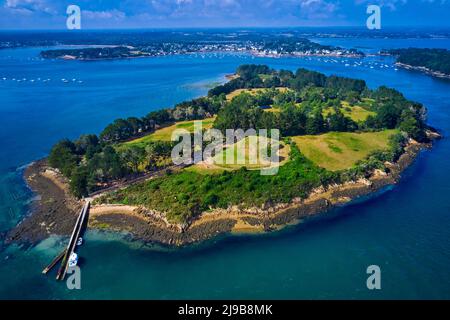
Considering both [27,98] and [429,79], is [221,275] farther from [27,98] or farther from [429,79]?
[429,79]

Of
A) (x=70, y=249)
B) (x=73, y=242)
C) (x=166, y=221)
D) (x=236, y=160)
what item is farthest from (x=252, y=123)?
(x=70, y=249)

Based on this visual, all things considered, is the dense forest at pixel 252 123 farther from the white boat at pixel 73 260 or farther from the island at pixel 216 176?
the white boat at pixel 73 260

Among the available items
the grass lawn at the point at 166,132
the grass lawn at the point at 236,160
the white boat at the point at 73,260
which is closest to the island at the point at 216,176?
the grass lawn at the point at 166,132

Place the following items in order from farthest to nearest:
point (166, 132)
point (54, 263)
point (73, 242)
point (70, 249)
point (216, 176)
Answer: point (166, 132), point (216, 176), point (73, 242), point (70, 249), point (54, 263)

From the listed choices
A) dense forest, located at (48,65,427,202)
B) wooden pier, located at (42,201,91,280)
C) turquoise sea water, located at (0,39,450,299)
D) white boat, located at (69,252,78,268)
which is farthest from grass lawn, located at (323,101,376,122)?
white boat, located at (69,252,78,268)

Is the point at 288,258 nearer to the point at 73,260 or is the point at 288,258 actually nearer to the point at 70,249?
the point at 73,260

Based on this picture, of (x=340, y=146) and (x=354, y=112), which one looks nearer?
(x=340, y=146)

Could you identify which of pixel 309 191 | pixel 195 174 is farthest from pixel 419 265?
pixel 195 174
